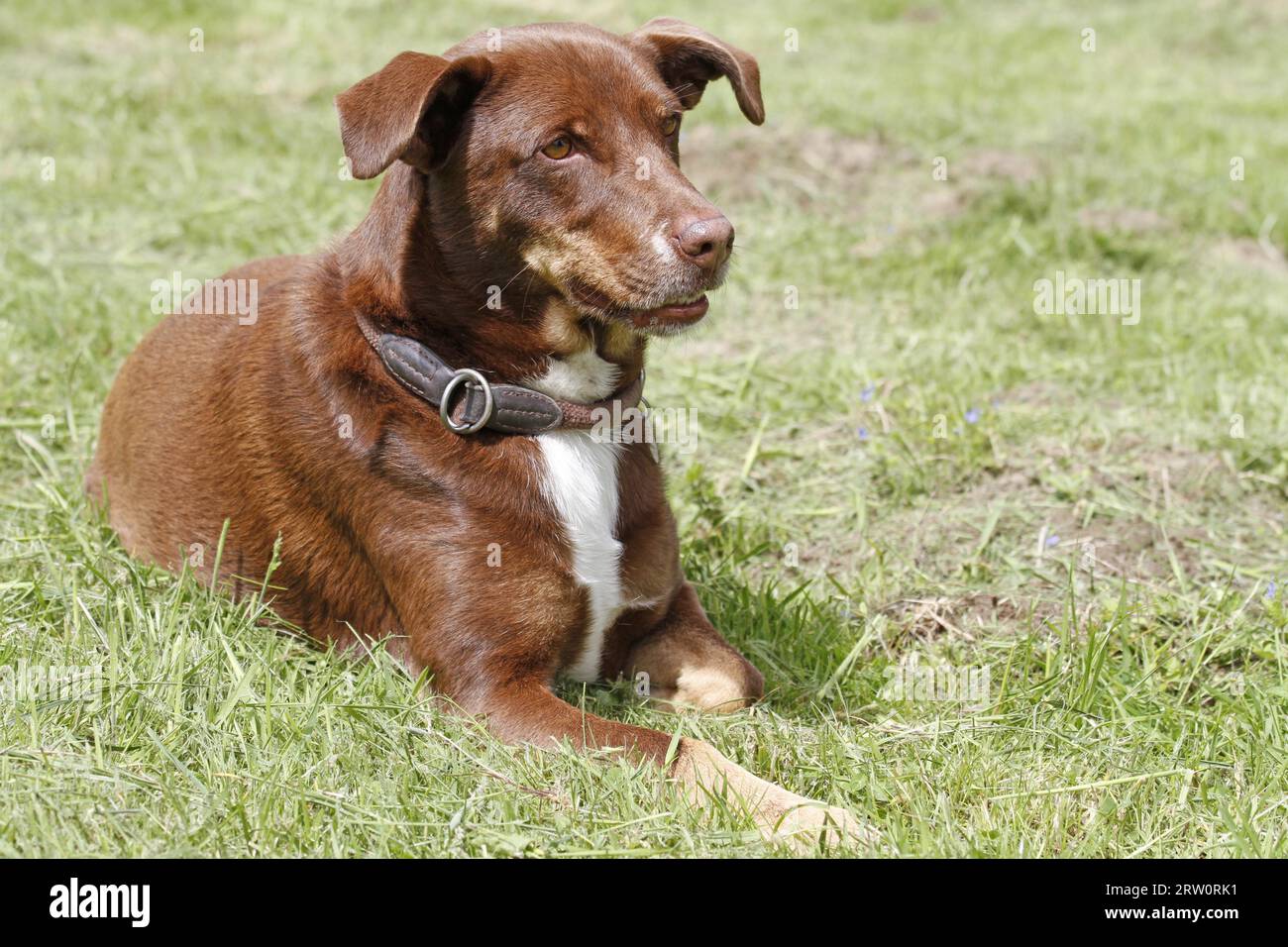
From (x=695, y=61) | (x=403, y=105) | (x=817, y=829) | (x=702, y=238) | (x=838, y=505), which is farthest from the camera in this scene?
(x=838, y=505)

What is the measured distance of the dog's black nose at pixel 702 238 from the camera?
3.10m

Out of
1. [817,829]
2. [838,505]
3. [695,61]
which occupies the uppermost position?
[695,61]

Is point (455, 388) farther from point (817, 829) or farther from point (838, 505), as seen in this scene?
point (838, 505)

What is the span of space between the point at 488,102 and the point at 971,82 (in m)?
7.93

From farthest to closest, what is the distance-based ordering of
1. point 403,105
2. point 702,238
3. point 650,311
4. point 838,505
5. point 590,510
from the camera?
1. point 838,505
2. point 590,510
3. point 650,311
4. point 702,238
5. point 403,105

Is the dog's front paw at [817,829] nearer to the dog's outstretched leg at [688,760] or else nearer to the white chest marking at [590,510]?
the dog's outstretched leg at [688,760]

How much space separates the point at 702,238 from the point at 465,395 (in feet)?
2.23

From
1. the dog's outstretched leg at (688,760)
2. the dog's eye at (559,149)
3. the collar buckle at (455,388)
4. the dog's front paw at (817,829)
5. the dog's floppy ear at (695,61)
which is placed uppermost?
the dog's floppy ear at (695,61)

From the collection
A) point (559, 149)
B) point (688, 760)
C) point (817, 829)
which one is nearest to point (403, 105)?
point (559, 149)

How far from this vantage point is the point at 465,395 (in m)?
3.23

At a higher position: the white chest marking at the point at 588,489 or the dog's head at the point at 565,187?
the dog's head at the point at 565,187

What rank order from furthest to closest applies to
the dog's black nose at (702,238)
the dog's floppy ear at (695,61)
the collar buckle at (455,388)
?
the dog's floppy ear at (695,61)
the collar buckle at (455,388)
the dog's black nose at (702,238)

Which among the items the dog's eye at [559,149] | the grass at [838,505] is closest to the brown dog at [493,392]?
the dog's eye at [559,149]

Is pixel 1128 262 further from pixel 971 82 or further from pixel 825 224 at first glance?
pixel 971 82
